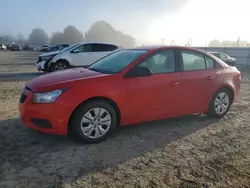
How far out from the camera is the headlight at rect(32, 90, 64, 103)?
401 centimetres

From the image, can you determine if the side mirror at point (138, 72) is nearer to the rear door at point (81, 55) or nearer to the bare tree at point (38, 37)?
the rear door at point (81, 55)

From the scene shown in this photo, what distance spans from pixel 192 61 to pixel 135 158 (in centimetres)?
253

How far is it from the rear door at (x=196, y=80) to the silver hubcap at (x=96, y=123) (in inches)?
63.0

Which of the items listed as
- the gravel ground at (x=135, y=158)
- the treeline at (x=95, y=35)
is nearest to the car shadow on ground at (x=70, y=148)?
the gravel ground at (x=135, y=158)

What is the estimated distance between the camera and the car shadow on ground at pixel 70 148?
3.43m

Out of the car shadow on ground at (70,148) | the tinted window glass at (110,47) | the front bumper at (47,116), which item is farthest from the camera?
the tinted window glass at (110,47)

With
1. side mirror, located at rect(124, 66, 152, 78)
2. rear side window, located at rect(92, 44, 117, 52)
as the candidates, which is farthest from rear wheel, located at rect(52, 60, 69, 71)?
side mirror, located at rect(124, 66, 152, 78)

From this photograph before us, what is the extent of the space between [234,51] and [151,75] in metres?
24.7

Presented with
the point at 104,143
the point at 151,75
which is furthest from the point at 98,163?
the point at 151,75

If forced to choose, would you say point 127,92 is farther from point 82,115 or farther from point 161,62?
point 161,62

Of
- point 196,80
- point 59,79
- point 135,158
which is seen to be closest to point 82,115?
point 59,79

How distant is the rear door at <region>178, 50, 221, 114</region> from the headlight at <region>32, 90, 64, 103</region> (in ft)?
7.68

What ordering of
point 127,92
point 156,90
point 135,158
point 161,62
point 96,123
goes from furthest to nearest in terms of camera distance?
1. point 161,62
2. point 156,90
3. point 127,92
4. point 96,123
5. point 135,158

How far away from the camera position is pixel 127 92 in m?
4.48
